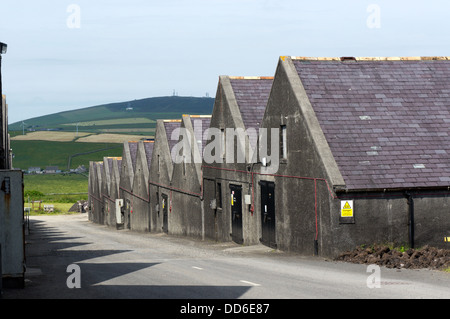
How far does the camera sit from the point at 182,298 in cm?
1170

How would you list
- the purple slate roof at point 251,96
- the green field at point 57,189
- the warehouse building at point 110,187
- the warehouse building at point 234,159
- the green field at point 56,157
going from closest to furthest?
the warehouse building at point 234,159, the purple slate roof at point 251,96, the warehouse building at point 110,187, the green field at point 57,189, the green field at point 56,157

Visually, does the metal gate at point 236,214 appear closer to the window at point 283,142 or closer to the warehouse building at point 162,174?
the window at point 283,142

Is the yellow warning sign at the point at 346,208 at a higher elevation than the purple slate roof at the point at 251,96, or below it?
below

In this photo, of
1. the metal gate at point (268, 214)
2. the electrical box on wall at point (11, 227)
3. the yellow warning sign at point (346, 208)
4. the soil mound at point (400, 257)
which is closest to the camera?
the electrical box on wall at point (11, 227)

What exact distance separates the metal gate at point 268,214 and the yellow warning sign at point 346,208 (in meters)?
5.53

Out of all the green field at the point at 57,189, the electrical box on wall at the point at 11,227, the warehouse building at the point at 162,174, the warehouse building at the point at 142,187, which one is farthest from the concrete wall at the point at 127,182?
the electrical box on wall at the point at 11,227

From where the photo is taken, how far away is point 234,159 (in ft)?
95.2

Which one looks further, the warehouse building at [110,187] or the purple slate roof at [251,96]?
the warehouse building at [110,187]

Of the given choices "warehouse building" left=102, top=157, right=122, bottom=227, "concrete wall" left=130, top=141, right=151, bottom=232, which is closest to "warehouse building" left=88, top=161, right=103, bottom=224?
"warehouse building" left=102, top=157, right=122, bottom=227

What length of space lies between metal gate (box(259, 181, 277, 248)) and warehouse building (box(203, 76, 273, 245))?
34.1 inches

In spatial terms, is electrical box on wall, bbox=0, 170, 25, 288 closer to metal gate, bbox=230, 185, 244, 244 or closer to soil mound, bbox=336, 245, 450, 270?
soil mound, bbox=336, 245, 450, 270

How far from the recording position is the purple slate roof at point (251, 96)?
2859 centimetres

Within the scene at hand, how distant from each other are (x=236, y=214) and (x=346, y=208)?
36.1 ft
